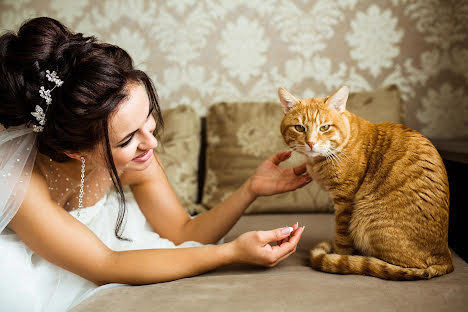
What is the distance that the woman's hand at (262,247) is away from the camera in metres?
0.97

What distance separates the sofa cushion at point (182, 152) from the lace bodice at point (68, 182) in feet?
1.53

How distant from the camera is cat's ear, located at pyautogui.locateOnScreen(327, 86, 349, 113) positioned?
114 centimetres

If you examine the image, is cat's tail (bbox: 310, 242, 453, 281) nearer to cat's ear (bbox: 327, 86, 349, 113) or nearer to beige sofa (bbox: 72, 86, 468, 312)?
beige sofa (bbox: 72, 86, 468, 312)

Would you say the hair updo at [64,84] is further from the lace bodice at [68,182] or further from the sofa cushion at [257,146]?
the sofa cushion at [257,146]

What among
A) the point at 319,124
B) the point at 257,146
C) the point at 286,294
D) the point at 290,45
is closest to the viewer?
the point at 286,294

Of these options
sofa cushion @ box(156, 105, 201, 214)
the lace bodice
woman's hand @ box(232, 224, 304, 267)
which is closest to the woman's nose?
the lace bodice

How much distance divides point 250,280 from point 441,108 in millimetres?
1611

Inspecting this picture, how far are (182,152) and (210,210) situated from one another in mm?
548

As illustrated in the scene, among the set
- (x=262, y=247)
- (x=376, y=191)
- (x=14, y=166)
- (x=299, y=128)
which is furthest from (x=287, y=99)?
(x=14, y=166)

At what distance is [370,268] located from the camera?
3.19ft

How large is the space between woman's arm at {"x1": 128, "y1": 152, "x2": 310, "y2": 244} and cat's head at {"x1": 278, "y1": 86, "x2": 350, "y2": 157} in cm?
11

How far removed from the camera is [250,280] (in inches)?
38.3

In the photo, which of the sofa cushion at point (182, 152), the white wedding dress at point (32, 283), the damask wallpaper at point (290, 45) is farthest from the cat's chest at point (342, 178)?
the damask wallpaper at point (290, 45)

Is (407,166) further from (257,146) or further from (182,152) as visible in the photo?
(182,152)
